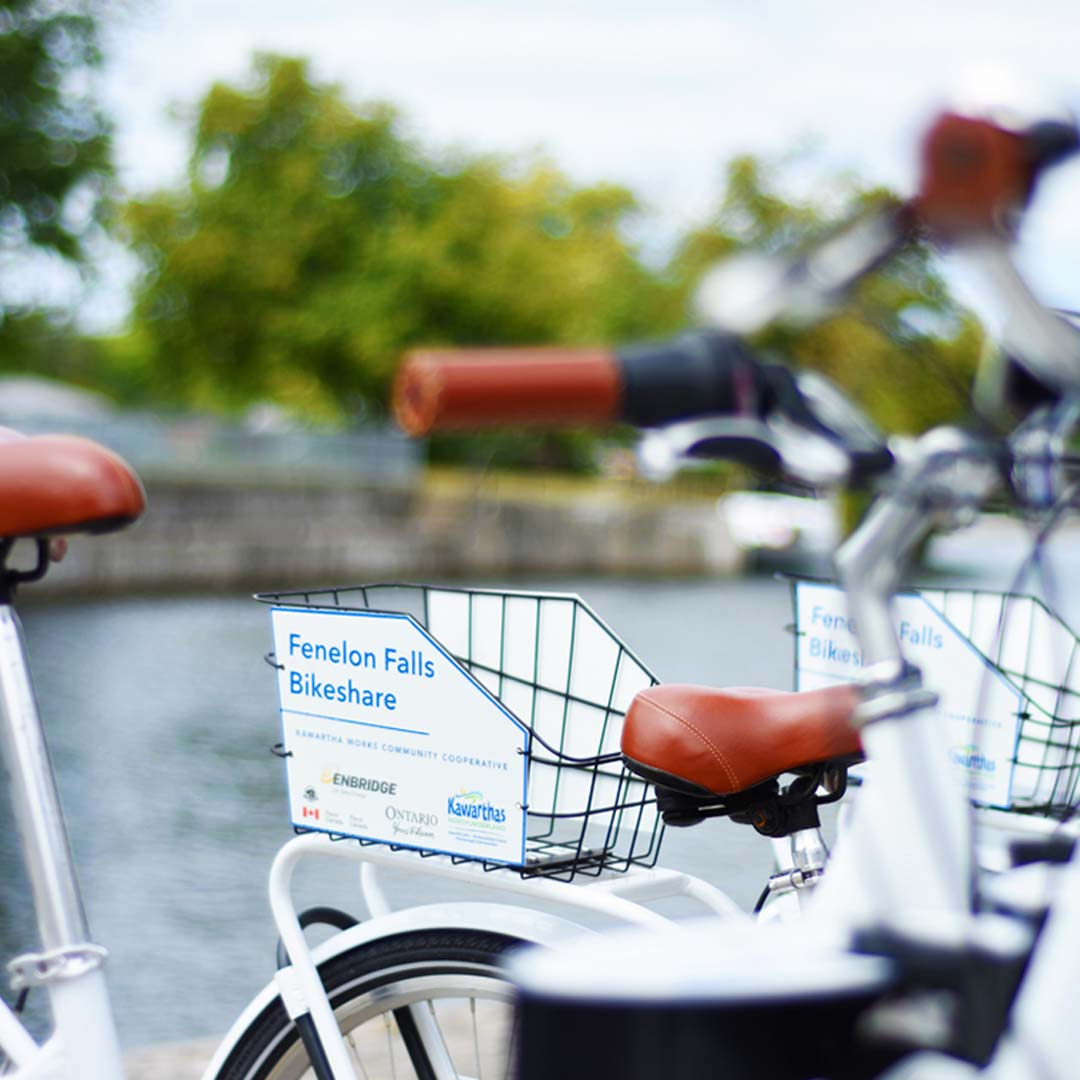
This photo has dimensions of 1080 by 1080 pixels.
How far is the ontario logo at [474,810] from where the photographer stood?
1974 millimetres

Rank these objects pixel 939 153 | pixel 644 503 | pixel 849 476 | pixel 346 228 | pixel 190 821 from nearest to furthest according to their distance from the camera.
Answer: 1. pixel 939 153
2. pixel 849 476
3. pixel 190 821
4. pixel 644 503
5. pixel 346 228

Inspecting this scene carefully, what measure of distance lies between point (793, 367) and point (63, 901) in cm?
111

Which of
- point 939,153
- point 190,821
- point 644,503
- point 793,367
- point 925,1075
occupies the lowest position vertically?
point 644,503

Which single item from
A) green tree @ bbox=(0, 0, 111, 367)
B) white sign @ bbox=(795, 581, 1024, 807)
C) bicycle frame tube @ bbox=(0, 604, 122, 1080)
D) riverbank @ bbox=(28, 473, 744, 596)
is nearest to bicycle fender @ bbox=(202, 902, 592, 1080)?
bicycle frame tube @ bbox=(0, 604, 122, 1080)

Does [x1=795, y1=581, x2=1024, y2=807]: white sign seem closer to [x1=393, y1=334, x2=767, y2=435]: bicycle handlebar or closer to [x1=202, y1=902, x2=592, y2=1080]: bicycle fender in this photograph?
[x1=202, y1=902, x2=592, y2=1080]: bicycle fender

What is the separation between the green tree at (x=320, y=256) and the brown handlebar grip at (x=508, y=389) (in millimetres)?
37888

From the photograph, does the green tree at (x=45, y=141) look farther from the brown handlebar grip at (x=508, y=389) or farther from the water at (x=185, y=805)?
the brown handlebar grip at (x=508, y=389)

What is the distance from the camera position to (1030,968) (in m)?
1.22

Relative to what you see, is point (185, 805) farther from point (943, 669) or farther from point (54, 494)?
point (54, 494)

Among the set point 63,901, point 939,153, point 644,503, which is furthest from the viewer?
point 644,503

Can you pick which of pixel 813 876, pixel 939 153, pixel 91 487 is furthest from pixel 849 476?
pixel 91 487

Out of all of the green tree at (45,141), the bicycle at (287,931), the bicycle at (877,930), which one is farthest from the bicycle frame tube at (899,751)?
the green tree at (45,141)

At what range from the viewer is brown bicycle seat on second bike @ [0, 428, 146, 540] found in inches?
76.7

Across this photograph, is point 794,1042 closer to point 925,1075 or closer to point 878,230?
point 925,1075
